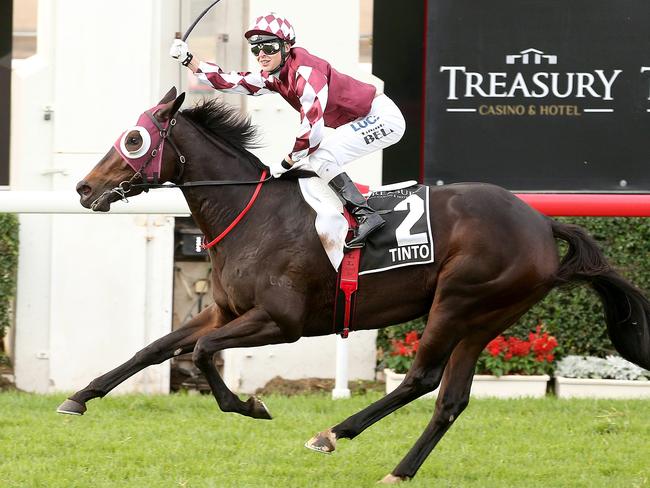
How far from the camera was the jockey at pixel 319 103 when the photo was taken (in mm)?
4836

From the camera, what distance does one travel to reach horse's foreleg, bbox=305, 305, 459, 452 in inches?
194

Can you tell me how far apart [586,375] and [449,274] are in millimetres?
2282

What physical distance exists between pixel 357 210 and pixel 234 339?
711mm

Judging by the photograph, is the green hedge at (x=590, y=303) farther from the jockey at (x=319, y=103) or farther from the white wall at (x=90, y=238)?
the jockey at (x=319, y=103)

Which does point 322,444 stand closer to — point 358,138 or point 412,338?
point 358,138

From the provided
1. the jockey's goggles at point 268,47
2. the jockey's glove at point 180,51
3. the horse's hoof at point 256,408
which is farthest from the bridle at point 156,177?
the horse's hoof at point 256,408

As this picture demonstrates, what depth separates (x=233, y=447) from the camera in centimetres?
543

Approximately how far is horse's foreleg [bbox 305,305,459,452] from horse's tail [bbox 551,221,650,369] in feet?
1.69

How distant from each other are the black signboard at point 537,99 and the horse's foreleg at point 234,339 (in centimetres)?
234

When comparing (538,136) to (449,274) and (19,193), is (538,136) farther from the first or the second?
(19,193)

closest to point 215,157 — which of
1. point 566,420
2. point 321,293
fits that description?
point 321,293

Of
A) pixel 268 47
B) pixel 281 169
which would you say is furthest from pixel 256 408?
pixel 268 47

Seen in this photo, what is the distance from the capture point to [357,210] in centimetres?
492

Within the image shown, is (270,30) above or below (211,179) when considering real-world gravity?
above
